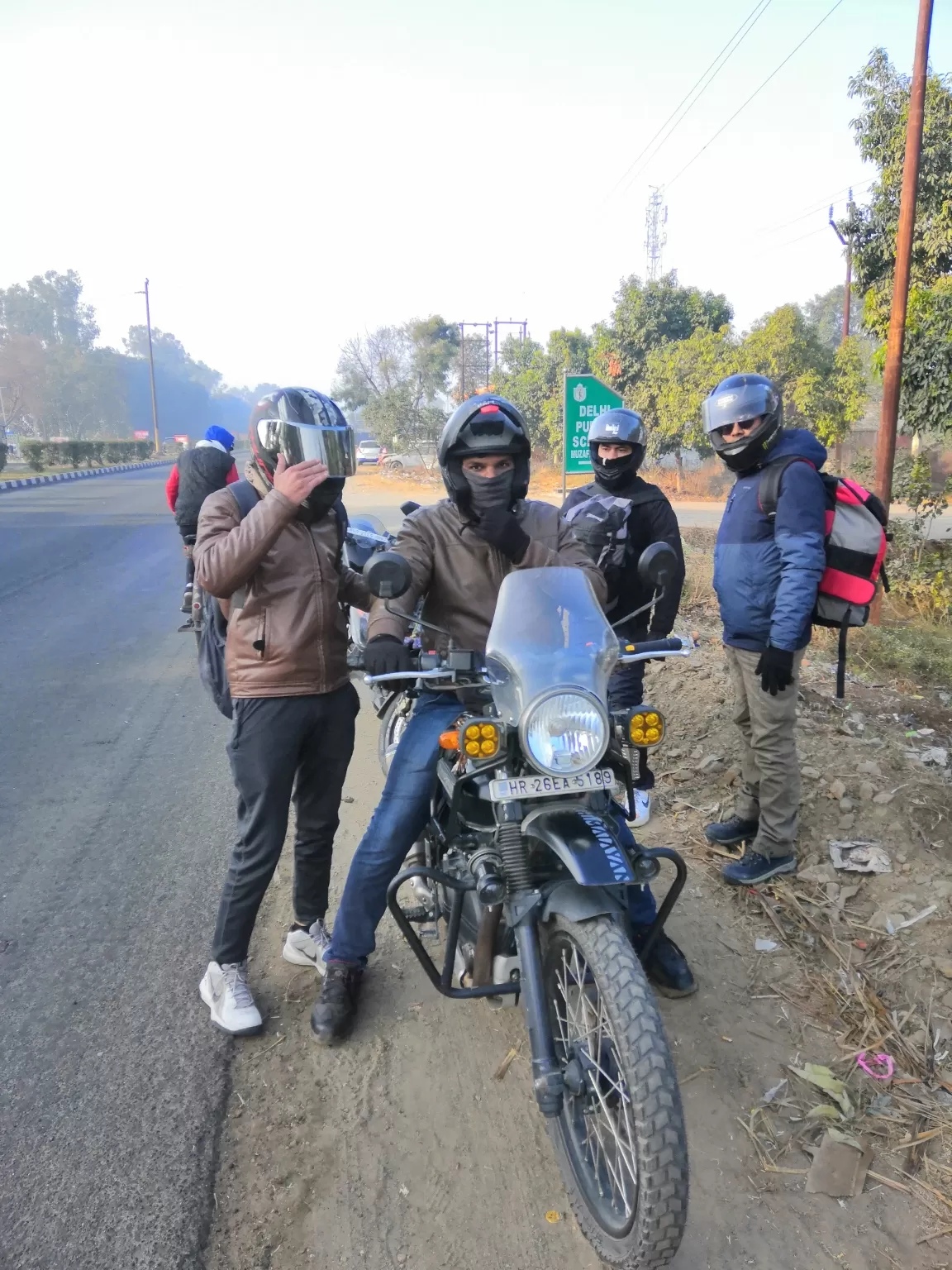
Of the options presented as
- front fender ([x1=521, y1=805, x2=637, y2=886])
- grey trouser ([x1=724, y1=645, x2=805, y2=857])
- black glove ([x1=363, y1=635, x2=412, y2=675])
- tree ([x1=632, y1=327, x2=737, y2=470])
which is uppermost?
tree ([x1=632, y1=327, x2=737, y2=470])

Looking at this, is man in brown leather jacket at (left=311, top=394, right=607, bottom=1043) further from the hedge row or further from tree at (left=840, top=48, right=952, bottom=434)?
the hedge row

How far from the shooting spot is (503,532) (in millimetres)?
2672

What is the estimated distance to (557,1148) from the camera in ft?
7.03

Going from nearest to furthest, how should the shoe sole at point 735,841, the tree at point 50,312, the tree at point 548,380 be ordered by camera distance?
the shoe sole at point 735,841
the tree at point 548,380
the tree at point 50,312

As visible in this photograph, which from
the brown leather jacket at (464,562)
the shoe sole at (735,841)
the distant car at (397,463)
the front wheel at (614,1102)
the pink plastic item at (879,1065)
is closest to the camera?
the front wheel at (614,1102)

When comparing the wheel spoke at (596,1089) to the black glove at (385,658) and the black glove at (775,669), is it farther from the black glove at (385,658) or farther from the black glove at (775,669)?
the black glove at (775,669)

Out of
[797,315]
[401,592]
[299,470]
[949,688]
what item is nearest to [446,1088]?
[401,592]

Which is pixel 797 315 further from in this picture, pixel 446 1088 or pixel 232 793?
pixel 446 1088

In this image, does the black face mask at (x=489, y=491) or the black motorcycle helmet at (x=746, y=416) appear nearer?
the black face mask at (x=489, y=491)

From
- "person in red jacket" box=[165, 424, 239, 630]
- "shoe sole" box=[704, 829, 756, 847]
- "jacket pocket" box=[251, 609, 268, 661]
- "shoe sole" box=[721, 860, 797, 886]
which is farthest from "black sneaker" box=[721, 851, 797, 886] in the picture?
"person in red jacket" box=[165, 424, 239, 630]

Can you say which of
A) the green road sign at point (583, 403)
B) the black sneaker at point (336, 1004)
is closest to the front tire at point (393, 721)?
the black sneaker at point (336, 1004)

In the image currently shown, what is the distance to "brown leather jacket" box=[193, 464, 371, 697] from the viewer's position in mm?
2506

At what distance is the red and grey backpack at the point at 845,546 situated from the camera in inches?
133

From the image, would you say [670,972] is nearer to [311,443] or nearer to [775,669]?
[775,669]
